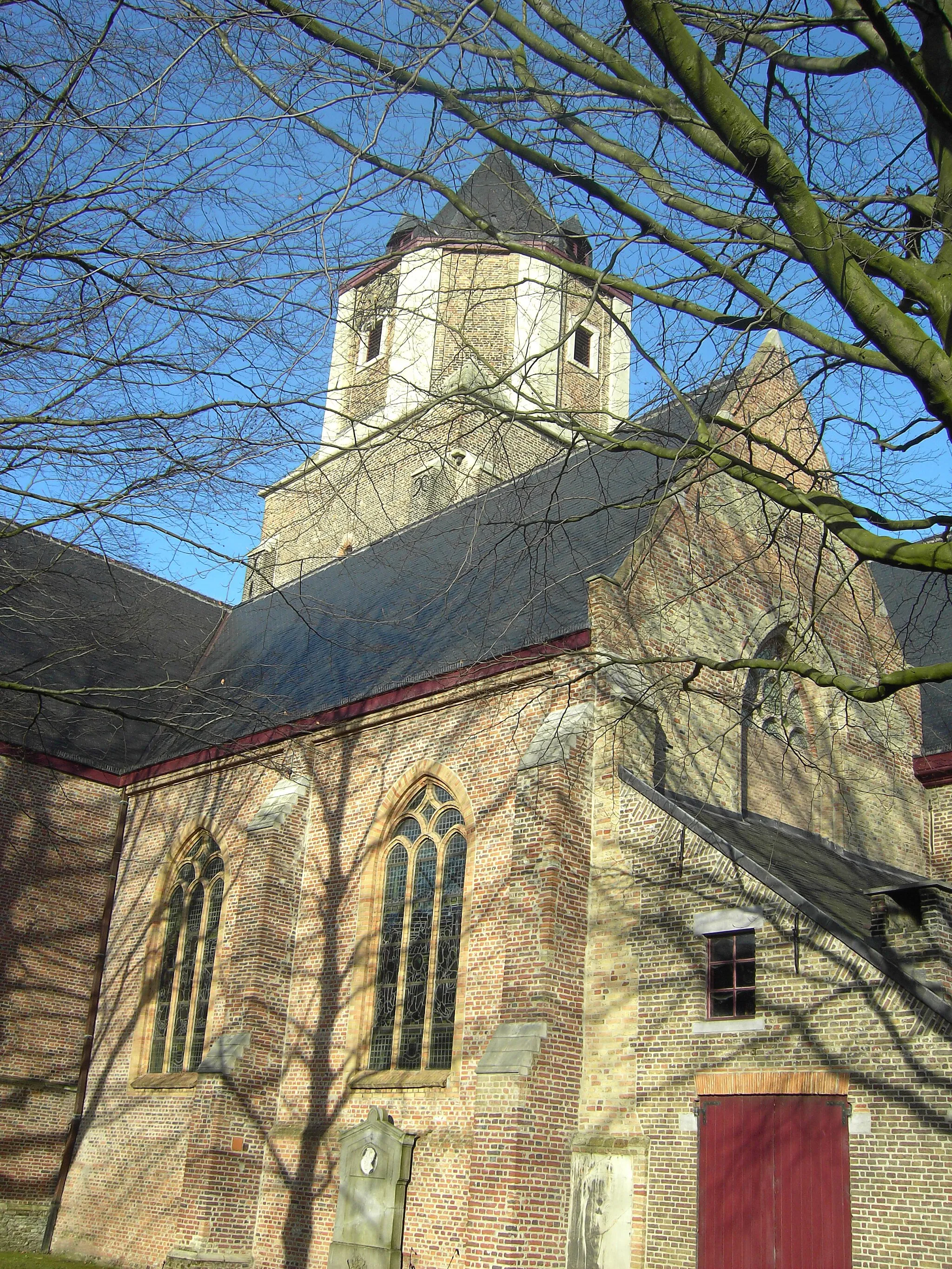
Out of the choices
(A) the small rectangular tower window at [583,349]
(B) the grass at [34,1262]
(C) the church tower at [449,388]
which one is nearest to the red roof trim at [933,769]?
(C) the church tower at [449,388]

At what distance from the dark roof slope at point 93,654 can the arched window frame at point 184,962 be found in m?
2.15

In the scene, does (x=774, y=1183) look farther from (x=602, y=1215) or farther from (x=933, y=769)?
(x=933, y=769)

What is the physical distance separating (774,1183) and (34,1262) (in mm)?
9502

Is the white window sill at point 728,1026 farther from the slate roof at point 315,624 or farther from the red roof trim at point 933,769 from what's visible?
the red roof trim at point 933,769

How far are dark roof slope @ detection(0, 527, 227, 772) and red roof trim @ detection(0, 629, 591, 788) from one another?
165 millimetres

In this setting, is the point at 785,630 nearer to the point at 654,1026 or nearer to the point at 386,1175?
the point at 654,1026

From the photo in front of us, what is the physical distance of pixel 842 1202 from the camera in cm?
888

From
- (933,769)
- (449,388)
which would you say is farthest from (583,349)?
(933,769)

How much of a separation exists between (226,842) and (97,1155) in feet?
13.9

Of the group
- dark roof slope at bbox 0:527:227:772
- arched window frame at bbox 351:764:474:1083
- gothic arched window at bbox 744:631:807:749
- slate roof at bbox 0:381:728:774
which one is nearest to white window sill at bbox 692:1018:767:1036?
arched window frame at bbox 351:764:474:1083

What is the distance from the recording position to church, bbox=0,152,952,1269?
9.20m

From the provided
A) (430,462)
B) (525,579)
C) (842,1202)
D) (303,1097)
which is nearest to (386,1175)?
(303,1097)

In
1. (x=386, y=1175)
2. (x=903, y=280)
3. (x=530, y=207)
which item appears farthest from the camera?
(x=386, y=1175)

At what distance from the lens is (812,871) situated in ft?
38.4
